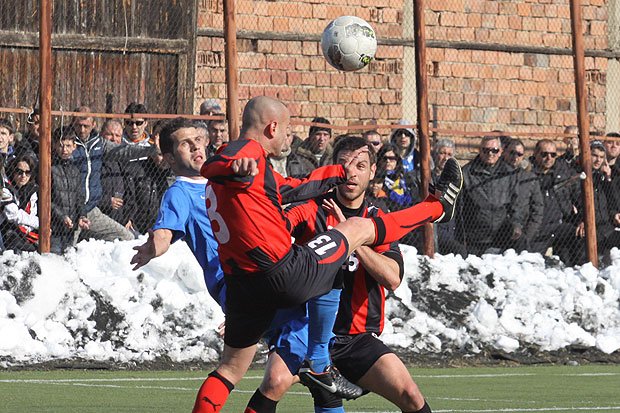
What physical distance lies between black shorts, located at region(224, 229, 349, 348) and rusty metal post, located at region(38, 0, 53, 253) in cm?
596

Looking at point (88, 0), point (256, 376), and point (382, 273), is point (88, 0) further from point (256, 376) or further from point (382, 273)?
point (382, 273)

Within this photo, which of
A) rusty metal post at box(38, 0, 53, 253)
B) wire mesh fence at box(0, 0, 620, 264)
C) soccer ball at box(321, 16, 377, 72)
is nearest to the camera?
soccer ball at box(321, 16, 377, 72)

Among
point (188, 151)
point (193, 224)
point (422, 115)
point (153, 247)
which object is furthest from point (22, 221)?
point (153, 247)

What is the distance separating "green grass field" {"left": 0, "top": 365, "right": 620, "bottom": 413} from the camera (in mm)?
9453

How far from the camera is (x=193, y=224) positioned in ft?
26.6

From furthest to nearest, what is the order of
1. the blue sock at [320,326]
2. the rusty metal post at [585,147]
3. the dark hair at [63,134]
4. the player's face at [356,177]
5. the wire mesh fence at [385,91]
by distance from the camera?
the rusty metal post at [585,147], the wire mesh fence at [385,91], the dark hair at [63,134], the player's face at [356,177], the blue sock at [320,326]

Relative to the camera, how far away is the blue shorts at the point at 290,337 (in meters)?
7.23

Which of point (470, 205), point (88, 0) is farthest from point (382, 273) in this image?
point (88, 0)

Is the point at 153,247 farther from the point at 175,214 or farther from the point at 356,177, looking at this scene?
the point at 356,177

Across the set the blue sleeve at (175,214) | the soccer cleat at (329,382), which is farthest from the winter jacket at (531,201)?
the soccer cleat at (329,382)

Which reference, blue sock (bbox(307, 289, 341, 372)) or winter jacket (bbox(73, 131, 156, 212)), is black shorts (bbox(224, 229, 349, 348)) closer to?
blue sock (bbox(307, 289, 341, 372))

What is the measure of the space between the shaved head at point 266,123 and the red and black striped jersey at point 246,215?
14cm

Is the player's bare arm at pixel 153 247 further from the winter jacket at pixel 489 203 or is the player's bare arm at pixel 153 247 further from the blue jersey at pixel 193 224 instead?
the winter jacket at pixel 489 203

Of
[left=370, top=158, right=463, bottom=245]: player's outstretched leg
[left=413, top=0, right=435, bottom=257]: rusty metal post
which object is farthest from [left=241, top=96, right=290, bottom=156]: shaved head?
[left=413, top=0, right=435, bottom=257]: rusty metal post
